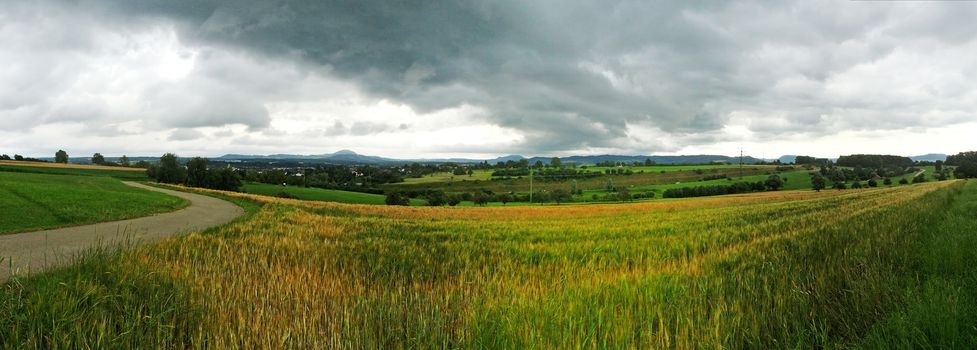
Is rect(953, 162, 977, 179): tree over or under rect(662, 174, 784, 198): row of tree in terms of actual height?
over

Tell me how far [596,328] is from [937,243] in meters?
7.88

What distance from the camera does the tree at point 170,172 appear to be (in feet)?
259

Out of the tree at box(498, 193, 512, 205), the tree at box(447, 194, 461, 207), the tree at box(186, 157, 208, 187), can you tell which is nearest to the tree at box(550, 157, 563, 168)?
the tree at box(498, 193, 512, 205)

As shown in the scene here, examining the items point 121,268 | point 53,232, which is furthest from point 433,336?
point 53,232

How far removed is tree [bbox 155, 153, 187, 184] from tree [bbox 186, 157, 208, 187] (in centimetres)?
307

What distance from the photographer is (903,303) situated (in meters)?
4.54

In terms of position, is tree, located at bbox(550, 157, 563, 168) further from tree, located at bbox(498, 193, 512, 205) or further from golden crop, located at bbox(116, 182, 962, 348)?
golden crop, located at bbox(116, 182, 962, 348)

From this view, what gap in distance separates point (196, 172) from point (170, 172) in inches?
400

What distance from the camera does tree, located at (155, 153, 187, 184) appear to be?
7894 cm

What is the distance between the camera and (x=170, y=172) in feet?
262

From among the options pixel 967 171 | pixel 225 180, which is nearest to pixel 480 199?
pixel 225 180

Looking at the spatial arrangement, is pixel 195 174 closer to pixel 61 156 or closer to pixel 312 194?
pixel 312 194

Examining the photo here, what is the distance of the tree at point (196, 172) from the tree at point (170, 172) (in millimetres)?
3074

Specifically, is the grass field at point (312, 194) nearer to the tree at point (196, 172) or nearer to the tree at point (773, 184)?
the tree at point (196, 172)
